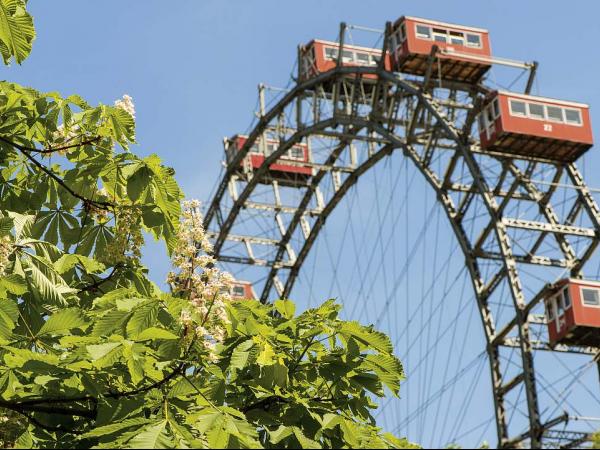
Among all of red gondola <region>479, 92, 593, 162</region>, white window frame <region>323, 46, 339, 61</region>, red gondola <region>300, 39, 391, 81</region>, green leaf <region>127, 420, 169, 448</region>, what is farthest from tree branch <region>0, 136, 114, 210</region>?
white window frame <region>323, 46, 339, 61</region>

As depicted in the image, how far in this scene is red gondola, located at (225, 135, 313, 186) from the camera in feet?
203

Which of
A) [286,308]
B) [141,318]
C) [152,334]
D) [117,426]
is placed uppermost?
[286,308]

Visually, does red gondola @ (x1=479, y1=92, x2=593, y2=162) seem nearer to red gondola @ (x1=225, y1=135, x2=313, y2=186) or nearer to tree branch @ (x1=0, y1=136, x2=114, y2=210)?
red gondola @ (x1=225, y1=135, x2=313, y2=186)

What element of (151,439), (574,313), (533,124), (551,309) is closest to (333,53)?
(533,124)

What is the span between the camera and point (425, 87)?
49.5 meters

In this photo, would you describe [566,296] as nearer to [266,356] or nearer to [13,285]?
[266,356]

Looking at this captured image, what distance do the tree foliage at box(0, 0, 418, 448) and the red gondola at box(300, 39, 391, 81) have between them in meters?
47.8

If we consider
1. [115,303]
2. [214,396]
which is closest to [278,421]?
[214,396]

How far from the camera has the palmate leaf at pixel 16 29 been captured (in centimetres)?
764

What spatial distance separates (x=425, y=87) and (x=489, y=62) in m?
2.71

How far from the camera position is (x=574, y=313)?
41.6 metres

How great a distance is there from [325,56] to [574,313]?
20302 mm

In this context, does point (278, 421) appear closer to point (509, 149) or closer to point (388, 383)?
point (388, 383)

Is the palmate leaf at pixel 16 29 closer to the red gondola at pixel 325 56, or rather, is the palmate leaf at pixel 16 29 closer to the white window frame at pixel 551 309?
the white window frame at pixel 551 309
